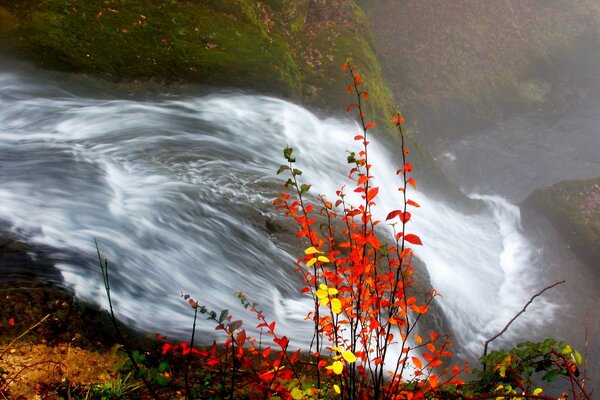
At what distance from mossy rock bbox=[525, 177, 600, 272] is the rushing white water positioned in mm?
4196

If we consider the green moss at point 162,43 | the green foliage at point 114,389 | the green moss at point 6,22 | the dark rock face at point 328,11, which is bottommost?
the green foliage at point 114,389

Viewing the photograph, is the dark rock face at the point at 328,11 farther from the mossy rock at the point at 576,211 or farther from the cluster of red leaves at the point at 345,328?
the cluster of red leaves at the point at 345,328

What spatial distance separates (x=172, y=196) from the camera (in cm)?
555

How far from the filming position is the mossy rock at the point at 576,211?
1259cm

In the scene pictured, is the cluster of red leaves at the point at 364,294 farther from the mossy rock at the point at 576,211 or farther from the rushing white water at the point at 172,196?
the mossy rock at the point at 576,211

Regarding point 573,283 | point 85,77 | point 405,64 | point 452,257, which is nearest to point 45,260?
point 85,77

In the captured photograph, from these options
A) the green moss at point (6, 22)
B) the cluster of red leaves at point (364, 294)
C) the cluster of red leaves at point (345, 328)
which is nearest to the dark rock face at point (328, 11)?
the green moss at point (6, 22)

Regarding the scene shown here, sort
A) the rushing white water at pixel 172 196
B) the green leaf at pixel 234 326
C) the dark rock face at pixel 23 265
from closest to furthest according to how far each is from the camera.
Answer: the green leaf at pixel 234 326
the dark rock face at pixel 23 265
the rushing white water at pixel 172 196

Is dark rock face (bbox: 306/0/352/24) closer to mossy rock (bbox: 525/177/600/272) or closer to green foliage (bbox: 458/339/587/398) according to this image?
mossy rock (bbox: 525/177/600/272)

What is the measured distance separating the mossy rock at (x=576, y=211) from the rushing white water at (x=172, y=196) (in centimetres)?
420

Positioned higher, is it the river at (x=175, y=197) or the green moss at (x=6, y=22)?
the green moss at (x=6, y=22)

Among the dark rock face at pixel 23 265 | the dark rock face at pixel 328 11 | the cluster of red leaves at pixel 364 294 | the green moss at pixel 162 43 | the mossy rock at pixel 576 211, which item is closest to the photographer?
the cluster of red leaves at pixel 364 294

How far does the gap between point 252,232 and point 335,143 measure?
436cm

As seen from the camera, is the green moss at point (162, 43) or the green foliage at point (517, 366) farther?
the green moss at point (162, 43)
